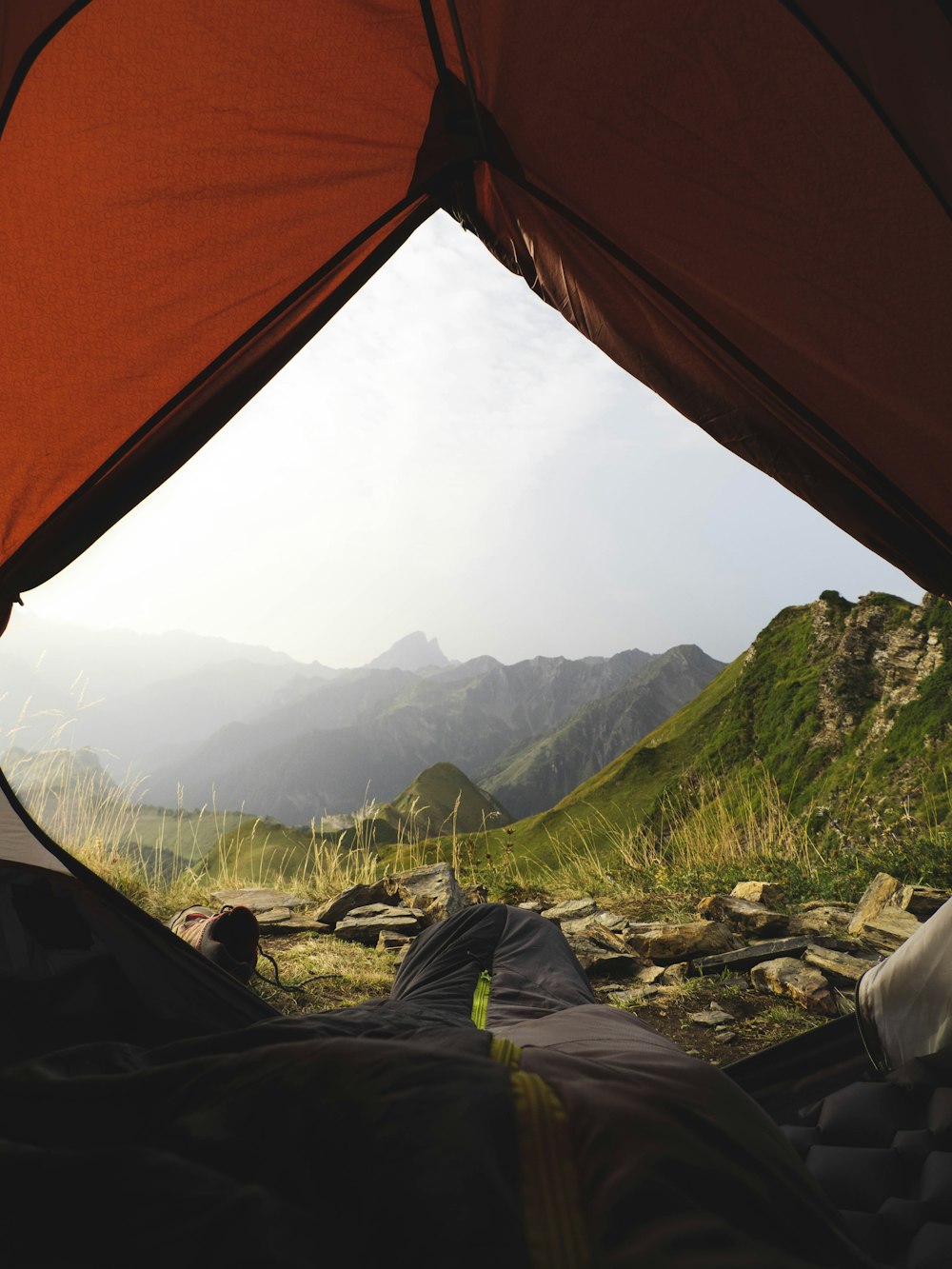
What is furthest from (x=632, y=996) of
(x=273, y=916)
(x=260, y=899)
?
(x=260, y=899)

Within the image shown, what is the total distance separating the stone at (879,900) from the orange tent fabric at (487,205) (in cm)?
179

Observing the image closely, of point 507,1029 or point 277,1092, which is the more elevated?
point 277,1092

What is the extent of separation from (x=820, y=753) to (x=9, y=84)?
27.1 feet

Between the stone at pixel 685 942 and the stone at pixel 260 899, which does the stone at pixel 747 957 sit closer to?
the stone at pixel 685 942

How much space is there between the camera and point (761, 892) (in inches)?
143

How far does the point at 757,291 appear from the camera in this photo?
6.52ft

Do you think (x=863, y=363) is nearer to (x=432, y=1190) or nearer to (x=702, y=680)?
(x=432, y=1190)

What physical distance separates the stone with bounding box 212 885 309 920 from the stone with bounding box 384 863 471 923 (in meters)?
0.62

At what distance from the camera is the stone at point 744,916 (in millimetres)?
3164

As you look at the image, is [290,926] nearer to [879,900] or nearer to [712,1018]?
[712,1018]

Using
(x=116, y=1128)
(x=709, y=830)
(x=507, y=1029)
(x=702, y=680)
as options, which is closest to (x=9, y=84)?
(x=116, y=1128)

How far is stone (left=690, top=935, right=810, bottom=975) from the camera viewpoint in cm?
273

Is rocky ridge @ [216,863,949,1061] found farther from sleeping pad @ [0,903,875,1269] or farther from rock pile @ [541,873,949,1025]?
sleeping pad @ [0,903,875,1269]

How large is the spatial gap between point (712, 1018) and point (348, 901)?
231cm
